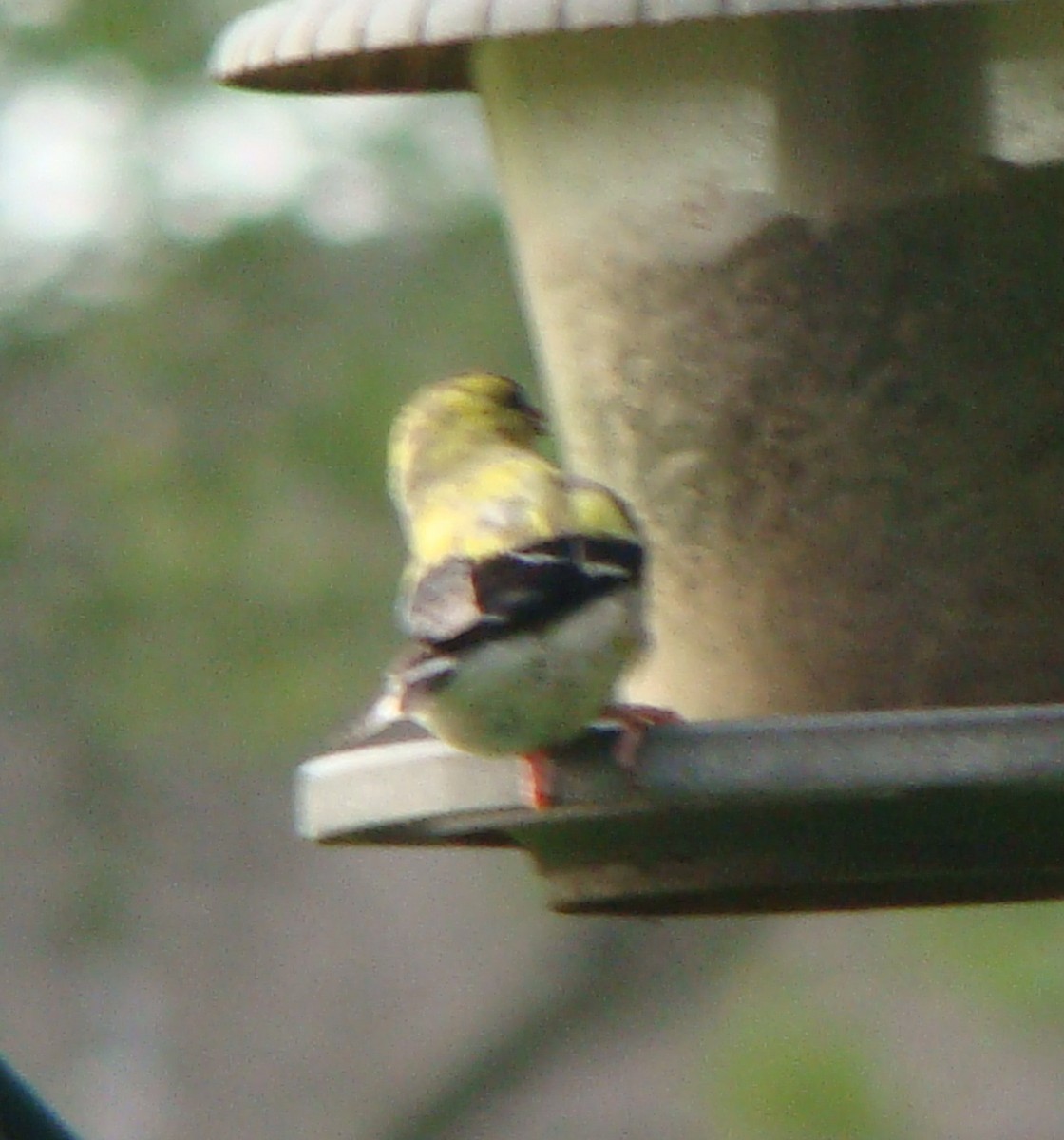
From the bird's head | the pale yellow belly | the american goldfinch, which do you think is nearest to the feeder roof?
the bird's head

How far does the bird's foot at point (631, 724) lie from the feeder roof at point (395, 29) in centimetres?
96

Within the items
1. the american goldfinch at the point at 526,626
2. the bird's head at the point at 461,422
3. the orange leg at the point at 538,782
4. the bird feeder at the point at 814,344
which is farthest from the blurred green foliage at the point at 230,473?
the orange leg at the point at 538,782

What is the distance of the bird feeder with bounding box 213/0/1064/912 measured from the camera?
3684mm

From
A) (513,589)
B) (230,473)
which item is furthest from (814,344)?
(230,473)

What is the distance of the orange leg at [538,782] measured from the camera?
3.47 metres

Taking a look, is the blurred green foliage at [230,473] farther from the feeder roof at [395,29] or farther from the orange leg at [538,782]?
the orange leg at [538,782]

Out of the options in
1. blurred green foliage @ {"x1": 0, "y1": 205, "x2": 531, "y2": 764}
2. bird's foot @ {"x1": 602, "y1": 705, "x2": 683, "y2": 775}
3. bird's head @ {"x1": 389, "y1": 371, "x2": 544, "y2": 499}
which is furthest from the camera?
blurred green foliage @ {"x1": 0, "y1": 205, "x2": 531, "y2": 764}

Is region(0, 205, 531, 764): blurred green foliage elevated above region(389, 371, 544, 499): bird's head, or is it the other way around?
region(389, 371, 544, 499): bird's head

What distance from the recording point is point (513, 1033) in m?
15.3

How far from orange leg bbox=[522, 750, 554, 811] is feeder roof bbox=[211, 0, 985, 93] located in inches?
40.0

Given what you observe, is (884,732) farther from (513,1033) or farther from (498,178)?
(513,1033)

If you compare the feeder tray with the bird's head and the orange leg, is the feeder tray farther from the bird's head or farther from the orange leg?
the bird's head

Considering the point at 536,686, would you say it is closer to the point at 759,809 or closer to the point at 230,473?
the point at 759,809

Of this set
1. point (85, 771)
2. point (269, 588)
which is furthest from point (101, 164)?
point (85, 771)
